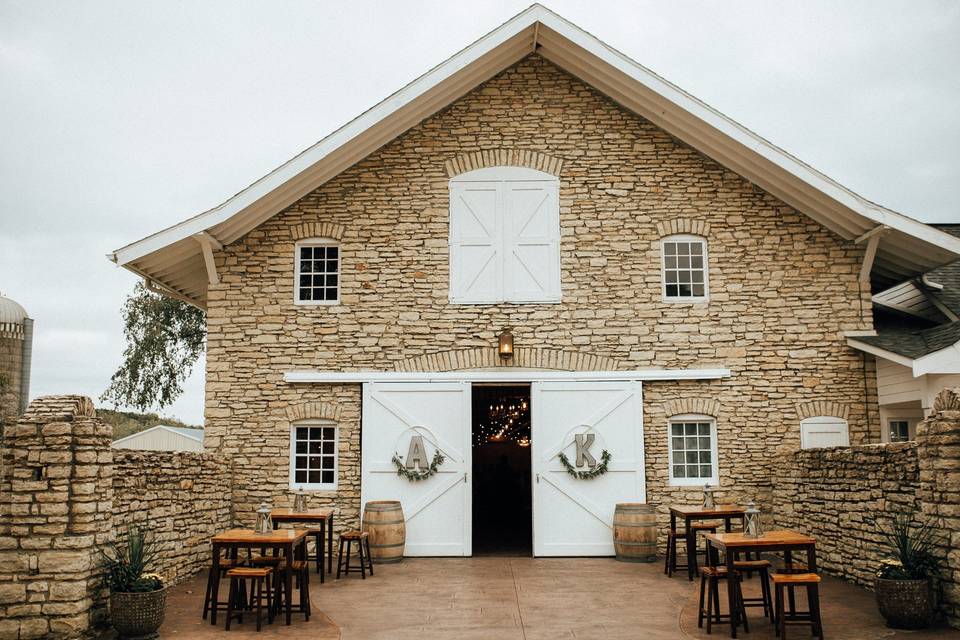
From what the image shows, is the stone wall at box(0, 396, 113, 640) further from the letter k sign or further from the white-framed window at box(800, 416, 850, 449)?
the white-framed window at box(800, 416, 850, 449)

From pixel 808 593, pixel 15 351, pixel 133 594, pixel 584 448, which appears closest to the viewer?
pixel 808 593

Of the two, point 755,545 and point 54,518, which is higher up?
point 54,518

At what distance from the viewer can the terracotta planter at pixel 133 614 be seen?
6.94 metres

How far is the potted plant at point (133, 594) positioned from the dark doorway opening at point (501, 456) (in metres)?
9.34

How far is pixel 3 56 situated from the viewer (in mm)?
14172

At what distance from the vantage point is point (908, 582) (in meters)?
7.09

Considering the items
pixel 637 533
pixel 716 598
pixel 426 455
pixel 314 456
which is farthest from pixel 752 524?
pixel 314 456

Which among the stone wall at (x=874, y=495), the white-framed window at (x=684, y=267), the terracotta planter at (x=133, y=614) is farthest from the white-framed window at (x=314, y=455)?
the stone wall at (x=874, y=495)

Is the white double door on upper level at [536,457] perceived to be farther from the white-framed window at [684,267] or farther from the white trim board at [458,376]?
the white-framed window at [684,267]

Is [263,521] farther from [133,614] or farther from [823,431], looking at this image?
[823,431]

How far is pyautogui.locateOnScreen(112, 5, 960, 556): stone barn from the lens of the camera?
37.7ft

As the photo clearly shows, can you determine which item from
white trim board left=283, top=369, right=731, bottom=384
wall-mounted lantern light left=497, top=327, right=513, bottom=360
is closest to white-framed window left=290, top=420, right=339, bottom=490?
white trim board left=283, top=369, right=731, bottom=384

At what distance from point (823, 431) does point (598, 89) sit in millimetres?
6054

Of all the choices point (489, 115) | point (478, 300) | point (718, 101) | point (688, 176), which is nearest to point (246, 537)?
point (478, 300)
